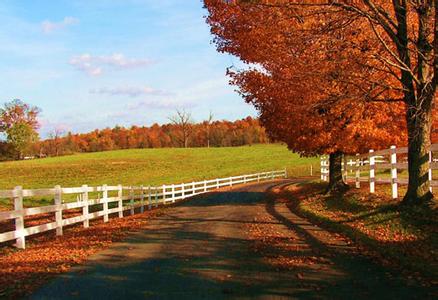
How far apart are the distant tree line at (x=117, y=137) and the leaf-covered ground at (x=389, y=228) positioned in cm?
10229

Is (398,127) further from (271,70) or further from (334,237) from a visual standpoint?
(334,237)

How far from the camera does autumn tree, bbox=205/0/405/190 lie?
13.5m

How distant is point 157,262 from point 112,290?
2.05 meters

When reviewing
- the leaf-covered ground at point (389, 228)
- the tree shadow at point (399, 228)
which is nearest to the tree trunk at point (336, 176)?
the leaf-covered ground at point (389, 228)

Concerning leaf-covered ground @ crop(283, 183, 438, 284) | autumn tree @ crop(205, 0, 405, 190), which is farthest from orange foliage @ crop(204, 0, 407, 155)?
leaf-covered ground @ crop(283, 183, 438, 284)

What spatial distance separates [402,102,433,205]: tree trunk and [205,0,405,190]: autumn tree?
4.70ft

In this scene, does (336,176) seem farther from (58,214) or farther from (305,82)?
(58,214)

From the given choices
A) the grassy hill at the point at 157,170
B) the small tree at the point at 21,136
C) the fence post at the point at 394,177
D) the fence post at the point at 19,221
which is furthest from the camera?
the small tree at the point at 21,136

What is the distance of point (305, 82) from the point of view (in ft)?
51.8

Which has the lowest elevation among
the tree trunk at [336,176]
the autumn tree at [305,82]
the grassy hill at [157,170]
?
the grassy hill at [157,170]

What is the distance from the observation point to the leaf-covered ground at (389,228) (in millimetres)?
8672

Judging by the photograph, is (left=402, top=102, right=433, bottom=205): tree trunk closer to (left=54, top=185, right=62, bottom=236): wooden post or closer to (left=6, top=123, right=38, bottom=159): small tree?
(left=54, top=185, right=62, bottom=236): wooden post

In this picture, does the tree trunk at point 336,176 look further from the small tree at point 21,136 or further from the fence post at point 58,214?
the small tree at point 21,136

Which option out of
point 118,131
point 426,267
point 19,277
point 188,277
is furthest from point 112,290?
point 118,131
